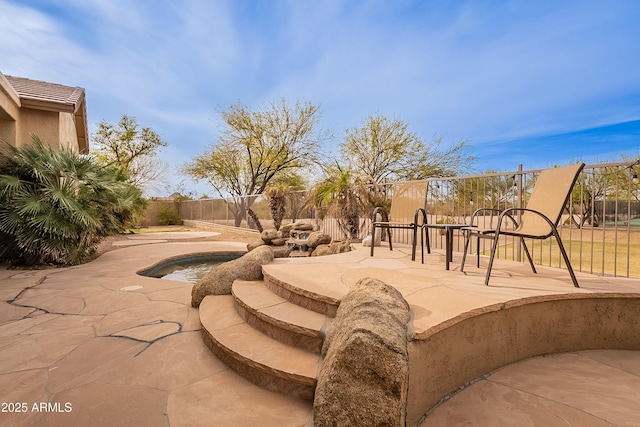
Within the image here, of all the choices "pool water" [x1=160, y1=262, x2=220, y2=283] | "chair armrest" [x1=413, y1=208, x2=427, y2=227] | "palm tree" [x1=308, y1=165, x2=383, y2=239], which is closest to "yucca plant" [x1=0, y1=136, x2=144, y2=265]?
"pool water" [x1=160, y1=262, x2=220, y2=283]

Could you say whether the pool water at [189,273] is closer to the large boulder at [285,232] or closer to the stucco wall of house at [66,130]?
the large boulder at [285,232]

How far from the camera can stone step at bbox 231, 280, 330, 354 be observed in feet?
5.56

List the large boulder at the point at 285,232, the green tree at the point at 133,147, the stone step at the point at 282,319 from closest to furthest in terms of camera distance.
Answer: the stone step at the point at 282,319, the large boulder at the point at 285,232, the green tree at the point at 133,147

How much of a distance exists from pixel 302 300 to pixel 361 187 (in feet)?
13.5

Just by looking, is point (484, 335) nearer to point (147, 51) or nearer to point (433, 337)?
point (433, 337)

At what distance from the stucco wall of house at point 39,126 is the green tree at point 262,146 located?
31.5ft

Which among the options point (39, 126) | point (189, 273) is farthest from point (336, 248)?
point (39, 126)

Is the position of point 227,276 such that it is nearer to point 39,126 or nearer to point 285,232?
point 285,232

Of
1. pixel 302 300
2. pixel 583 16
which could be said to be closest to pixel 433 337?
pixel 302 300

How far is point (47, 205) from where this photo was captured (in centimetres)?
464

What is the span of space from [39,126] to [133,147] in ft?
54.2

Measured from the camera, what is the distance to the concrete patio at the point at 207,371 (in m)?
→ 1.34

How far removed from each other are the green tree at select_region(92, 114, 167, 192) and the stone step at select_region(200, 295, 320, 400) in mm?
21013

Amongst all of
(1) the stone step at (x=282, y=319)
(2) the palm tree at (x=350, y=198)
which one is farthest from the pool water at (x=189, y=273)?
(2) the palm tree at (x=350, y=198)
